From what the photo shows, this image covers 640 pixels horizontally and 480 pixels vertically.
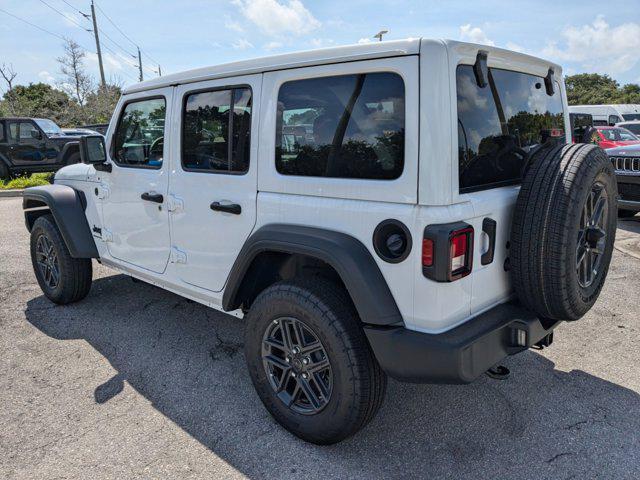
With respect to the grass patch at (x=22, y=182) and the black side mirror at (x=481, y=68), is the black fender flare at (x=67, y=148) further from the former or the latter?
the black side mirror at (x=481, y=68)

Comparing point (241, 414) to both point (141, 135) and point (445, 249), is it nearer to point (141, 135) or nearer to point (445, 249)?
point (445, 249)

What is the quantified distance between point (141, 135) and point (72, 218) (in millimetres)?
1170

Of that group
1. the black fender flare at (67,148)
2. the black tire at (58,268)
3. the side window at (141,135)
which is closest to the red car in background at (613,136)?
the black fender flare at (67,148)

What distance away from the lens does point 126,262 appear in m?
3.85

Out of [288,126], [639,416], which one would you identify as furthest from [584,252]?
[288,126]

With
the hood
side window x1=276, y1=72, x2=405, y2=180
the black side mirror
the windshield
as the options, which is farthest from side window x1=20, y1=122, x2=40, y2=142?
the black side mirror

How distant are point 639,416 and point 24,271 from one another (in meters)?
6.03

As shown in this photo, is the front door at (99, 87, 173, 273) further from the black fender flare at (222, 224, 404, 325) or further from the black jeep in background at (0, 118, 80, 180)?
the black jeep in background at (0, 118, 80, 180)

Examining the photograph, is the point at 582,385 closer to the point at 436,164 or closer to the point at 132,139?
the point at 436,164

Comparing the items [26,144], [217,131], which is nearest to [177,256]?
[217,131]

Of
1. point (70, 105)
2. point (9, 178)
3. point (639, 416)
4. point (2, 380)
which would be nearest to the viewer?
point (639, 416)

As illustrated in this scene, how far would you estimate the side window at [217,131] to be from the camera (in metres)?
2.78

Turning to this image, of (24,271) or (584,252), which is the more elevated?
(584,252)

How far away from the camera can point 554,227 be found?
2.20 m
